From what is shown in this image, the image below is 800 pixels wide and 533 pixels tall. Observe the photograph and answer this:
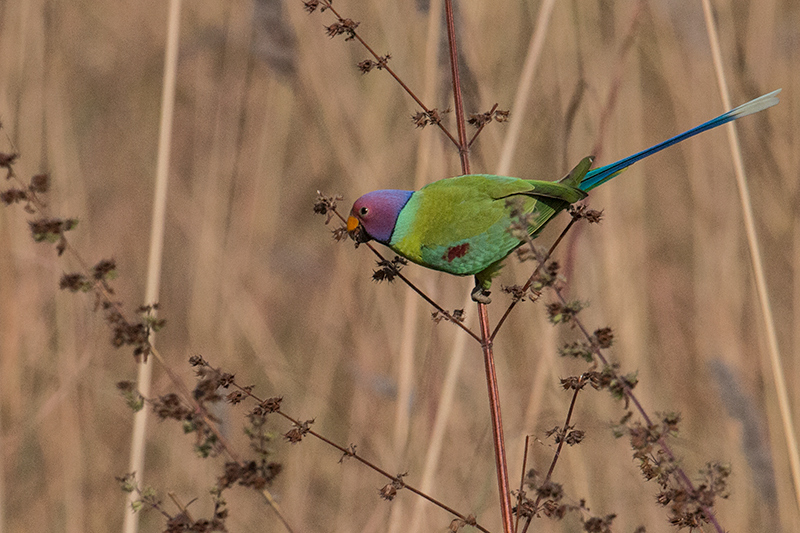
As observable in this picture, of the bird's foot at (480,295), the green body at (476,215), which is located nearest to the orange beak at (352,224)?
the green body at (476,215)

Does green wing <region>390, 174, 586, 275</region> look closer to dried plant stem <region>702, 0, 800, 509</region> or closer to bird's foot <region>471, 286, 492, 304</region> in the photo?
bird's foot <region>471, 286, 492, 304</region>

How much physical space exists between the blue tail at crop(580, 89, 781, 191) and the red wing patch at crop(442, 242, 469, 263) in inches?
10.5

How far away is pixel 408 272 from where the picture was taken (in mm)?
2102

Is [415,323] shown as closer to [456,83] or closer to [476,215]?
[476,215]

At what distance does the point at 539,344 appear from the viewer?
1792 mm

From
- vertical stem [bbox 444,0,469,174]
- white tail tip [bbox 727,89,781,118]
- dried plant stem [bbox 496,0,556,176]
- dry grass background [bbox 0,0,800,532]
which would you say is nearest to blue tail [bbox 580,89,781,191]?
white tail tip [bbox 727,89,781,118]

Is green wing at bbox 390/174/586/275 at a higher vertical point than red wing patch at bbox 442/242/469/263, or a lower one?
higher

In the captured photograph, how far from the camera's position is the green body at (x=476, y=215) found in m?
1.29

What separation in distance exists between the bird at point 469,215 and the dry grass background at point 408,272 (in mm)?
325

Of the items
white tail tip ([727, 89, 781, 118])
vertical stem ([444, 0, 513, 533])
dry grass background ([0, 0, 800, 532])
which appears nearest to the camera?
vertical stem ([444, 0, 513, 533])

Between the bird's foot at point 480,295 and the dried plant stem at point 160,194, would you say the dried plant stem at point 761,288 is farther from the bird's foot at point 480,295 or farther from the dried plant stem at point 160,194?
the dried plant stem at point 160,194

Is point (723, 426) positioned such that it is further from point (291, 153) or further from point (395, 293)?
point (291, 153)

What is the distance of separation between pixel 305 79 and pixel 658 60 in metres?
1.15

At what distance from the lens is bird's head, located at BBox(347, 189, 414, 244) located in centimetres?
141
